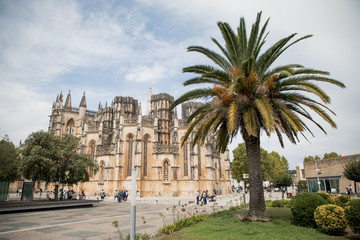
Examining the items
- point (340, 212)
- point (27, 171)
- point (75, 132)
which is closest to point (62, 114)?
point (75, 132)

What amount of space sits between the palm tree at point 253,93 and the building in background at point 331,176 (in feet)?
74.7

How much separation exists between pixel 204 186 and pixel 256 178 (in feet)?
96.2

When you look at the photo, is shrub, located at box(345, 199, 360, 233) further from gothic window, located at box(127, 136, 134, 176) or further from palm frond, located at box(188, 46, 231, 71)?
gothic window, located at box(127, 136, 134, 176)

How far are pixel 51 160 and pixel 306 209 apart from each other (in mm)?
23142

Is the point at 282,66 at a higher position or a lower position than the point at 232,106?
higher

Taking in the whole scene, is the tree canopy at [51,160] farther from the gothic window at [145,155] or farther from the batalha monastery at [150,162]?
the gothic window at [145,155]

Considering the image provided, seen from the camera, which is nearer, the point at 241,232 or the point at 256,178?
the point at 241,232

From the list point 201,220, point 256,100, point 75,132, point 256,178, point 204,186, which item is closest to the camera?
point 256,100

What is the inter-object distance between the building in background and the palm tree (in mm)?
22757

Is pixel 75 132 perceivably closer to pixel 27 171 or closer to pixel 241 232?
pixel 27 171

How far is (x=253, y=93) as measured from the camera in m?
10.6

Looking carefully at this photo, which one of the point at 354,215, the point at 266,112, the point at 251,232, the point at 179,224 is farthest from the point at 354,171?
the point at 179,224

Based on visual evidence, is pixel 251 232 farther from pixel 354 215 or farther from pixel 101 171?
pixel 101 171

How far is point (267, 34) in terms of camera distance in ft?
36.1
